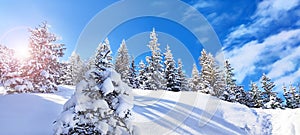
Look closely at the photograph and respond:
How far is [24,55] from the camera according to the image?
78.2 ft

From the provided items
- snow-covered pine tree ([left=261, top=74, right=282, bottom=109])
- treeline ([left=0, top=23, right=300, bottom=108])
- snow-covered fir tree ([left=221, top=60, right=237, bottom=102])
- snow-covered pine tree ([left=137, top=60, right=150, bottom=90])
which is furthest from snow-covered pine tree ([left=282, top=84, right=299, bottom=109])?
snow-covered pine tree ([left=137, top=60, right=150, bottom=90])

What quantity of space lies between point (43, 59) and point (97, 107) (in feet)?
60.1

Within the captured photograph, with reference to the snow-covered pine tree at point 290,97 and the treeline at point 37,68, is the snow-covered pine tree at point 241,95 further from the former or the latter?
the treeline at point 37,68

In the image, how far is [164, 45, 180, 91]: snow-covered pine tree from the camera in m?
35.8

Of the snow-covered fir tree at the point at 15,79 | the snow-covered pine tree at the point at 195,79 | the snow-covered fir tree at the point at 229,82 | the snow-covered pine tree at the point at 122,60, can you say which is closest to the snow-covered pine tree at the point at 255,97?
the snow-covered fir tree at the point at 229,82

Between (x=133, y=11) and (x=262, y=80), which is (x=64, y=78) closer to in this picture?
(x=133, y=11)

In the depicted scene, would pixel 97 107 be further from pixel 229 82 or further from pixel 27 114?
pixel 229 82

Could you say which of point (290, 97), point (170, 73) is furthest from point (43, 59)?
point (290, 97)

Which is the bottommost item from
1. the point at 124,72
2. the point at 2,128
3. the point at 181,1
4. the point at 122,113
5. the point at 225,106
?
the point at 2,128

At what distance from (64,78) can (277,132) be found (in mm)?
34407

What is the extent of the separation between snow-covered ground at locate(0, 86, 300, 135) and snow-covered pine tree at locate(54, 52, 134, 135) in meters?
3.42

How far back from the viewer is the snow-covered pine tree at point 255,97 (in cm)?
4112

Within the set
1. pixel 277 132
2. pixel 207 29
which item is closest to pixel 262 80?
pixel 277 132

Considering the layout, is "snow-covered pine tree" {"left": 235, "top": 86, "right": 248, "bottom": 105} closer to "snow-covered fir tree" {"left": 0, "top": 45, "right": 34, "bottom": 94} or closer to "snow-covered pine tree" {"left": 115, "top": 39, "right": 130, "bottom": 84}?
"snow-covered pine tree" {"left": 115, "top": 39, "right": 130, "bottom": 84}
